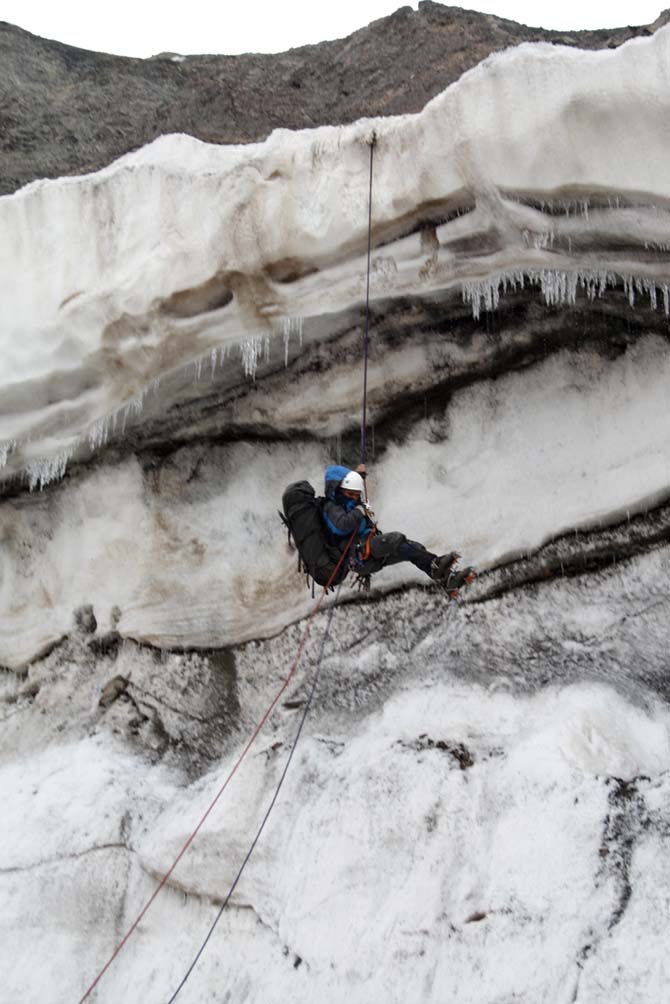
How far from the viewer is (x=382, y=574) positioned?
6742 mm

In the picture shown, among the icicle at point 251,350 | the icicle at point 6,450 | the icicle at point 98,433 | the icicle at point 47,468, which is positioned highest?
the icicle at point 251,350

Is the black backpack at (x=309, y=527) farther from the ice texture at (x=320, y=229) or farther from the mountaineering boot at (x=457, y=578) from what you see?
the ice texture at (x=320, y=229)

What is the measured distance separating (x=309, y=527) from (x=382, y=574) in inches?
49.5

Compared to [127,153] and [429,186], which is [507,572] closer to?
[429,186]

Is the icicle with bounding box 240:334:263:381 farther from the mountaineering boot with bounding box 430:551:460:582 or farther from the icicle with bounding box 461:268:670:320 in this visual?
the mountaineering boot with bounding box 430:551:460:582

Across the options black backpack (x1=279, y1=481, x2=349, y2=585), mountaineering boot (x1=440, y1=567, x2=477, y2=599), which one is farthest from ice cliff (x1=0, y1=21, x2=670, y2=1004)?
black backpack (x1=279, y1=481, x2=349, y2=585)

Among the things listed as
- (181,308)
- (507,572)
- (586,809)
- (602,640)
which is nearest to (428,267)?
(181,308)

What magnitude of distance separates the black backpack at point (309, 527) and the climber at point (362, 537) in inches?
1.7

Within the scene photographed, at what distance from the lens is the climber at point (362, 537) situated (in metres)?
5.45

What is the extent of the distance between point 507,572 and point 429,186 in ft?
7.94

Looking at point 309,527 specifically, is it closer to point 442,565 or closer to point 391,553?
point 391,553

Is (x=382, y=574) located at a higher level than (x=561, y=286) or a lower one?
lower

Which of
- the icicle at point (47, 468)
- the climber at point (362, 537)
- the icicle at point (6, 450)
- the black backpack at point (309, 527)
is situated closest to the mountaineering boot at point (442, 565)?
the climber at point (362, 537)

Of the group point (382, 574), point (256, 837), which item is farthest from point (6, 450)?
point (256, 837)
